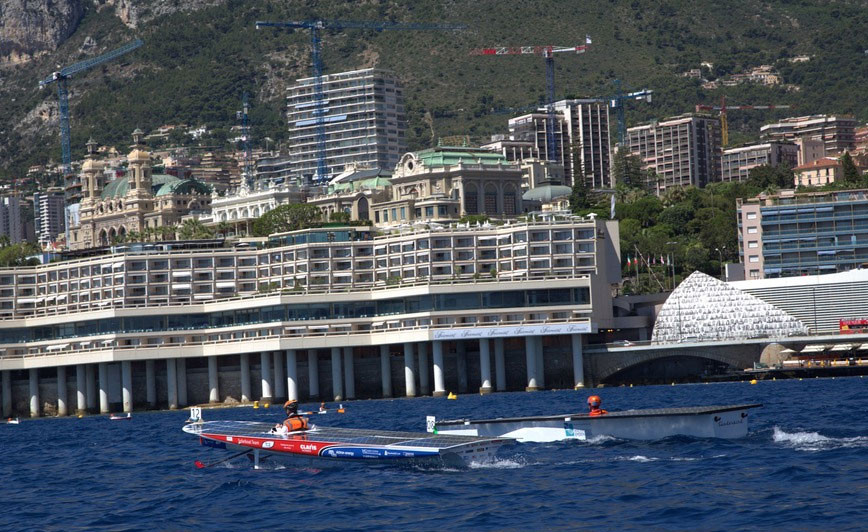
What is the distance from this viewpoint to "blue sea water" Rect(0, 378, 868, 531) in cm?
5166

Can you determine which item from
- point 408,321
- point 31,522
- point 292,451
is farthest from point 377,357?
point 31,522

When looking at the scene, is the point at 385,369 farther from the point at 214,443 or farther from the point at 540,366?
the point at 214,443

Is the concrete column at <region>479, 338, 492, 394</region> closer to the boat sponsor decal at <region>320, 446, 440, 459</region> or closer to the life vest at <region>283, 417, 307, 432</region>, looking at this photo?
the life vest at <region>283, 417, 307, 432</region>

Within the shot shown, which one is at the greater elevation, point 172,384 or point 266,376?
point 266,376

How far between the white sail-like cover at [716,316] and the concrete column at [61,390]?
62.7 m

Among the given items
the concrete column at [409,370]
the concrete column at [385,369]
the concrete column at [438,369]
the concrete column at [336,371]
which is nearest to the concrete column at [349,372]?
the concrete column at [336,371]

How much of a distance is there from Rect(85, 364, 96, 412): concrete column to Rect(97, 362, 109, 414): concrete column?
2333mm

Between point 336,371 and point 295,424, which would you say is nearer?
point 295,424

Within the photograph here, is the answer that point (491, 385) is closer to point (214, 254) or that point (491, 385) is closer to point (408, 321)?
point (408, 321)

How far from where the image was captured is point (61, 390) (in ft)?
532

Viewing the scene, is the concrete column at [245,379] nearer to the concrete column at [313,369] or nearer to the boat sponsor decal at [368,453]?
the concrete column at [313,369]

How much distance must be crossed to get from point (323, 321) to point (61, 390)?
1193 inches

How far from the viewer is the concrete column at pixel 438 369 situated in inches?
5940

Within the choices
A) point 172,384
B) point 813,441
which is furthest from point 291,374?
point 813,441
